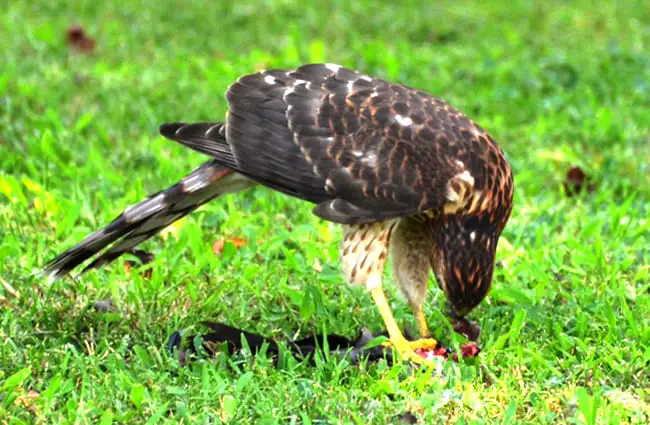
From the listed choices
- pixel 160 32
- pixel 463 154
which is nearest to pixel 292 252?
pixel 463 154

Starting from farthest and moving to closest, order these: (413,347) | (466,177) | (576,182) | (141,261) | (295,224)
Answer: (576,182) < (295,224) < (141,261) < (413,347) < (466,177)

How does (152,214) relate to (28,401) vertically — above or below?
above

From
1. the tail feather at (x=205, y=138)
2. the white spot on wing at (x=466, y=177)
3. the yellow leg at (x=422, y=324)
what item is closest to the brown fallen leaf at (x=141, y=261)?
the tail feather at (x=205, y=138)

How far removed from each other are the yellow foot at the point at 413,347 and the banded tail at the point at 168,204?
0.97m

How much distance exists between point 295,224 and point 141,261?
3.39ft

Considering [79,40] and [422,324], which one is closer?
[422,324]

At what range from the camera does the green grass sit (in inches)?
177

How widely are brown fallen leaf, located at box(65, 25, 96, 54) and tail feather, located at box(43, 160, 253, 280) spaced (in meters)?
4.16

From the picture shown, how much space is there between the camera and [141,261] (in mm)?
5777

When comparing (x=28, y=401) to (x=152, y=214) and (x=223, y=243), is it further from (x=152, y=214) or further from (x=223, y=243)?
(x=223, y=243)

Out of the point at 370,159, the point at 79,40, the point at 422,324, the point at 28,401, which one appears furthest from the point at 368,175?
the point at 79,40

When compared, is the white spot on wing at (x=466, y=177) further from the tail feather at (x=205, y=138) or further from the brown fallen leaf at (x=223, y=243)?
the brown fallen leaf at (x=223, y=243)

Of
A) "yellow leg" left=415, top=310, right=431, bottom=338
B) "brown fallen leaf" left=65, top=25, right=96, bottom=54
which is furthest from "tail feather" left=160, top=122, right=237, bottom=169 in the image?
"brown fallen leaf" left=65, top=25, right=96, bottom=54

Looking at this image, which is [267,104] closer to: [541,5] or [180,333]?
[180,333]
